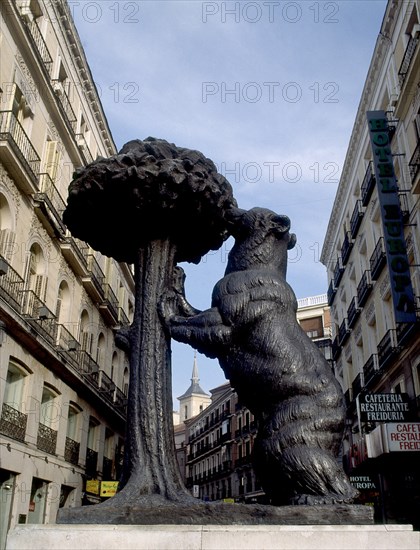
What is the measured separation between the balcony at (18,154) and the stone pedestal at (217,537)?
12.5 meters

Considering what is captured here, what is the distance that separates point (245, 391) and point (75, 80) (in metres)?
21.0

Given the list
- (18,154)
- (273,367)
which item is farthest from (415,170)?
(273,367)

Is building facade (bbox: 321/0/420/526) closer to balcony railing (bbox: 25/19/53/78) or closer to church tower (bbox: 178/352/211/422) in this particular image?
balcony railing (bbox: 25/19/53/78)

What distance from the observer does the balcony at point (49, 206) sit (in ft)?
53.0

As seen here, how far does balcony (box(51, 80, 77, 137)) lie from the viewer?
18.6m

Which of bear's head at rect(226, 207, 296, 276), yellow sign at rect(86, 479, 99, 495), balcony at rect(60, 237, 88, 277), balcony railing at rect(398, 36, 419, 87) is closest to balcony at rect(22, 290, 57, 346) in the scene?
balcony at rect(60, 237, 88, 277)

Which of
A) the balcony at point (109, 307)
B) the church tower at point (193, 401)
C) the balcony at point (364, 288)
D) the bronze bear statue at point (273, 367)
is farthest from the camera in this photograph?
the church tower at point (193, 401)

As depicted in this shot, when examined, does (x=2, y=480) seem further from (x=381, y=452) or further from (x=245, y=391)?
(x=245, y=391)

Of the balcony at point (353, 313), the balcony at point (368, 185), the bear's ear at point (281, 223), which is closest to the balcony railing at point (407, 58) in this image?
the balcony at point (368, 185)

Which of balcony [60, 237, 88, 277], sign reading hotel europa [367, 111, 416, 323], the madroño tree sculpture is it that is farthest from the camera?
balcony [60, 237, 88, 277]

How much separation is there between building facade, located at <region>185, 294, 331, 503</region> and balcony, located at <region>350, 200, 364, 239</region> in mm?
13643

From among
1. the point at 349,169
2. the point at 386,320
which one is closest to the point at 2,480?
the point at 386,320

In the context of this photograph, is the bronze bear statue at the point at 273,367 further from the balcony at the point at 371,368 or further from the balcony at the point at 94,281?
the balcony at the point at 371,368

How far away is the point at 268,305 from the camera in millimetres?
3305
